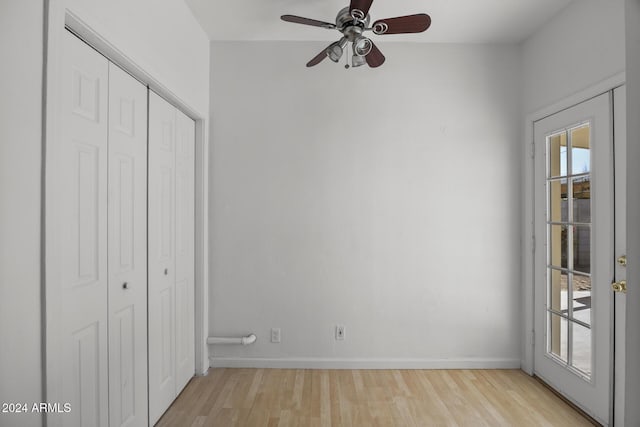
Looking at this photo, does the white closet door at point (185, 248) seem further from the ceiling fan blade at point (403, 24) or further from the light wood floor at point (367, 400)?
the ceiling fan blade at point (403, 24)

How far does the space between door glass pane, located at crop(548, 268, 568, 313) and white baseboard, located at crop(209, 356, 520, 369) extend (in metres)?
0.68

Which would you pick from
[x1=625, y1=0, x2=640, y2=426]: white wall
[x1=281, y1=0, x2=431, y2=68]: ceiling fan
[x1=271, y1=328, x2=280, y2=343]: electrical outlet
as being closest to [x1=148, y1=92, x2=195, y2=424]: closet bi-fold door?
[x1=271, y1=328, x2=280, y2=343]: electrical outlet

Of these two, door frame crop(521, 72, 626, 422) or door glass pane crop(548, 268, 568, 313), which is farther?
door frame crop(521, 72, 626, 422)

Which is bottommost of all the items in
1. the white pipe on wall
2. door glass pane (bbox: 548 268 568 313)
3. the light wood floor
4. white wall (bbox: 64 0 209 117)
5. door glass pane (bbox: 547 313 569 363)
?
the light wood floor

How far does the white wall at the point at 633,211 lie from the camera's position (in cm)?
67

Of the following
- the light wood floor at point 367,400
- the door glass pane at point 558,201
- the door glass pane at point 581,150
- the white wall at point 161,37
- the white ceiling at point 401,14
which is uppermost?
the white ceiling at point 401,14

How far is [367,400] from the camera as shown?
7.89 feet

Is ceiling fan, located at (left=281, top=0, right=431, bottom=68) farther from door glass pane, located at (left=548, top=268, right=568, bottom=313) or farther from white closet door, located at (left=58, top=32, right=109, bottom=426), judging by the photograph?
door glass pane, located at (left=548, top=268, right=568, bottom=313)

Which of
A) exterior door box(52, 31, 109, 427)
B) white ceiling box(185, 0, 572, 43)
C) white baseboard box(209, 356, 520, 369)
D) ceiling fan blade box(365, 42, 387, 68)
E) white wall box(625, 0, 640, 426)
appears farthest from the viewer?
white baseboard box(209, 356, 520, 369)

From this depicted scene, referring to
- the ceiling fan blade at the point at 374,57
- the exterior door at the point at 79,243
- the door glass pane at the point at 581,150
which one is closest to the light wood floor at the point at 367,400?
the exterior door at the point at 79,243

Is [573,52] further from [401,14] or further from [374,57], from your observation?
[374,57]

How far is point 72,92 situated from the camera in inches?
55.7

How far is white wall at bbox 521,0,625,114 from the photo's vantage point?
204cm

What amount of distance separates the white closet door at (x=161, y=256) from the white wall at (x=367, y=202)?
0.59 meters
